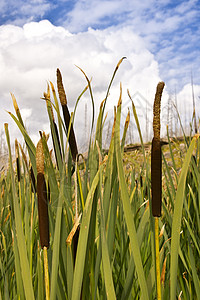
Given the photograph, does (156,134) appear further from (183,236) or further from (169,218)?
(183,236)

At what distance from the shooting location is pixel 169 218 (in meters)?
0.93

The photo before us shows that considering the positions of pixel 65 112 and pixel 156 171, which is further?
pixel 65 112

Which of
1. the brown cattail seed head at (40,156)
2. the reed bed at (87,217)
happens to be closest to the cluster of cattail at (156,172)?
the reed bed at (87,217)

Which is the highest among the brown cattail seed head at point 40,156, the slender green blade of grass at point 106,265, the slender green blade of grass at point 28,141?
the slender green blade of grass at point 28,141

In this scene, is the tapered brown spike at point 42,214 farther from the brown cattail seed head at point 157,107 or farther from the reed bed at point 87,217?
the brown cattail seed head at point 157,107

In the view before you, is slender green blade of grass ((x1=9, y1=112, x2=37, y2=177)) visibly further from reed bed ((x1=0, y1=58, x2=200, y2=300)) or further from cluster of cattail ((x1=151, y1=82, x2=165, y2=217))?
cluster of cattail ((x1=151, y1=82, x2=165, y2=217))

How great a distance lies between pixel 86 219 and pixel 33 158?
0.17 metres

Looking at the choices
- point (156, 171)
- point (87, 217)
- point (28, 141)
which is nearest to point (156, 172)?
point (156, 171)

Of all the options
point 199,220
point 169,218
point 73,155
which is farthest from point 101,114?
point 199,220

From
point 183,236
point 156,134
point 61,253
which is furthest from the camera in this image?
point 183,236

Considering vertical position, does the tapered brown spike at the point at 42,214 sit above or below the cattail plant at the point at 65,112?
below

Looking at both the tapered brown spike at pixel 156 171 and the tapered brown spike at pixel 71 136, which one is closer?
the tapered brown spike at pixel 156 171

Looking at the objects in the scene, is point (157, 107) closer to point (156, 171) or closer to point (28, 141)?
point (156, 171)

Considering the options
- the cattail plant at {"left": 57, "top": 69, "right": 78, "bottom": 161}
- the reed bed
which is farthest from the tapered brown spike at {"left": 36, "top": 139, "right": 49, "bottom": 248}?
the cattail plant at {"left": 57, "top": 69, "right": 78, "bottom": 161}
